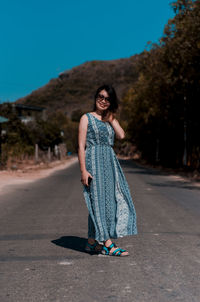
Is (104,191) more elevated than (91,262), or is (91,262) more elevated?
(104,191)

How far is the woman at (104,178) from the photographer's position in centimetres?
523

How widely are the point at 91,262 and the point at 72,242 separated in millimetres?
1161

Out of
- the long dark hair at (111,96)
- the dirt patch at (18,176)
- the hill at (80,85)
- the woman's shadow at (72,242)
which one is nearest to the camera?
the long dark hair at (111,96)

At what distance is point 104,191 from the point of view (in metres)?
5.31

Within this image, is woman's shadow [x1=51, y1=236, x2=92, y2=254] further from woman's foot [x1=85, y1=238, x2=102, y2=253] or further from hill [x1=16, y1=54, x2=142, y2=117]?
hill [x1=16, y1=54, x2=142, y2=117]

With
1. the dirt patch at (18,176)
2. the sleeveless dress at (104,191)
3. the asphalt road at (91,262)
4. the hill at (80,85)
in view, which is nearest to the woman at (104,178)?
the sleeveless dress at (104,191)

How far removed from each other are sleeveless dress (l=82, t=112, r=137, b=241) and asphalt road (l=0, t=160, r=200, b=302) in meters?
0.33

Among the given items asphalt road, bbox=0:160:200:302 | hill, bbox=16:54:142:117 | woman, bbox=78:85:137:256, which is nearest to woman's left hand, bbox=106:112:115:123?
woman, bbox=78:85:137:256

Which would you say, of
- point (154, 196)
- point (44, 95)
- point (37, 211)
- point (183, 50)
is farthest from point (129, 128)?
point (44, 95)

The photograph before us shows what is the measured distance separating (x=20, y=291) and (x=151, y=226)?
3791 mm

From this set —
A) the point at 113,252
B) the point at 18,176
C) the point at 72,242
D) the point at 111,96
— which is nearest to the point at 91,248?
the point at 113,252

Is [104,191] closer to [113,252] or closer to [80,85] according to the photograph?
[113,252]

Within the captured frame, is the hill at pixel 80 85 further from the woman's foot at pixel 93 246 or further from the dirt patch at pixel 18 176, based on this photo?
the woman's foot at pixel 93 246

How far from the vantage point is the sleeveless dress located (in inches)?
207
